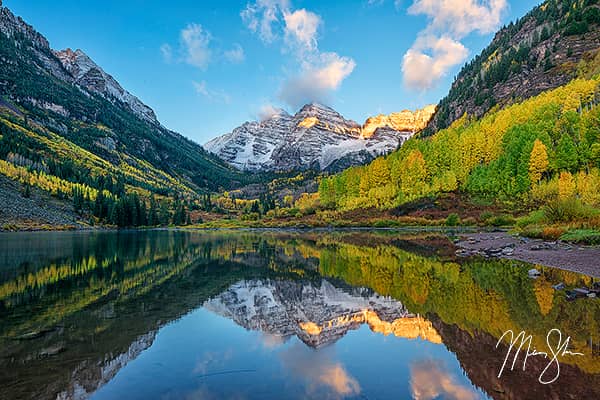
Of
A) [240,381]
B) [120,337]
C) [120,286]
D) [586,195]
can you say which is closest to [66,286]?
[120,286]

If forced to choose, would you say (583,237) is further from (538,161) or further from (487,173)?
(487,173)

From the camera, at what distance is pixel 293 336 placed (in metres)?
11.7

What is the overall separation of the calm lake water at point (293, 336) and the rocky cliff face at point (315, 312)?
0.26ft

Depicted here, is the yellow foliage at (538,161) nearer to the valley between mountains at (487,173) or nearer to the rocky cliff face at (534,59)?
the valley between mountains at (487,173)

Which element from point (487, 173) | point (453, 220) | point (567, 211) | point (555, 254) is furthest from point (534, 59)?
point (555, 254)

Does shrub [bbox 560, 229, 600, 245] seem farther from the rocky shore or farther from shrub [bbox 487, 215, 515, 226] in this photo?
shrub [bbox 487, 215, 515, 226]

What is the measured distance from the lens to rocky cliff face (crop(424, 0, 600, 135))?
443 feet

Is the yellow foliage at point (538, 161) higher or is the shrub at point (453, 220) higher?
the yellow foliage at point (538, 161)

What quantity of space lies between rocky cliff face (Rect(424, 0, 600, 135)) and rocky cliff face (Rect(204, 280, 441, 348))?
14190 centimetres

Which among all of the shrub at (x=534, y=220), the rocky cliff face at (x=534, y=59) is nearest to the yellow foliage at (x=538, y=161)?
the shrub at (x=534, y=220)

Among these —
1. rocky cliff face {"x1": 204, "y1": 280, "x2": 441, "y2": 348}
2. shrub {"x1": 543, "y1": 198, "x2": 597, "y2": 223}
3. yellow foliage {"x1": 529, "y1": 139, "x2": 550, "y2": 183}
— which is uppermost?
yellow foliage {"x1": 529, "y1": 139, "x2": 550, "y2": 183}

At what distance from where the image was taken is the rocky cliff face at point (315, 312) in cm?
1196

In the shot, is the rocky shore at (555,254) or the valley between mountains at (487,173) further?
the valley between mountains at (487,173)

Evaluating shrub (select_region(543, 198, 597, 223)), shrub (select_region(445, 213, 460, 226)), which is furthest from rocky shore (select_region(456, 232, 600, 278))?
shrub (select_region(445, 213, 460, 226))
